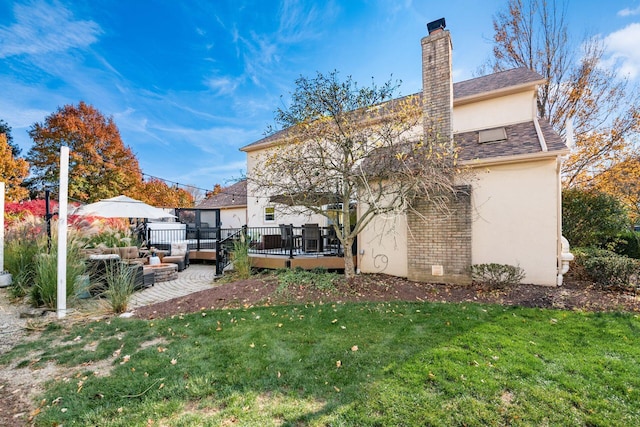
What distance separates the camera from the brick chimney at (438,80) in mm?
7664

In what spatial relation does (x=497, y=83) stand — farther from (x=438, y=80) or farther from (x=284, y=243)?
(x=284, y=243)

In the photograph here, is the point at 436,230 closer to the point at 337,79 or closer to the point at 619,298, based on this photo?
the point at 619,298

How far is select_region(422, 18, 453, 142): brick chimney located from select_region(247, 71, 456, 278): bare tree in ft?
2.27

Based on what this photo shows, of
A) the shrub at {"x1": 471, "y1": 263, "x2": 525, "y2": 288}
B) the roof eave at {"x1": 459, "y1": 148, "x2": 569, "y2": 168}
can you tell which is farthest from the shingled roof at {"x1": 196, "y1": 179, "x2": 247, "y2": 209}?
the shrub at {"x1": 471, "y1": 263, "x2": 525, "y2": 288}

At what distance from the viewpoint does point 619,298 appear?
19.2 ft

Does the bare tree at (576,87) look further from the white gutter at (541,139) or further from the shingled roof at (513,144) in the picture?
the white gutter at (541,139)

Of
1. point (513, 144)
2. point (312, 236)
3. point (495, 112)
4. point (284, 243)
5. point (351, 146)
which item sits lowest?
point (284, 243)

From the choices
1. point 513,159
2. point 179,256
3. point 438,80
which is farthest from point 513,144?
point 179,256

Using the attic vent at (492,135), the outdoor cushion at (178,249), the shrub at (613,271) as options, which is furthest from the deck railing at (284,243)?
the shrub at (613,271)

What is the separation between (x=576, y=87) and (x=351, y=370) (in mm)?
18244

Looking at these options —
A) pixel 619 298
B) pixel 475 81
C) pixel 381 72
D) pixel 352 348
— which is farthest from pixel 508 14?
pixel 352 348

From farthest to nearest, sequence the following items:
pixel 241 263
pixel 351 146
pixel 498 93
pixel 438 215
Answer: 1. pixel 498 93
2. pixel 241 263
3. pixel 438 215
4. pixel 351 146

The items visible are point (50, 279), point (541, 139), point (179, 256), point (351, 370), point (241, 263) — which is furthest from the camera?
point (179, 256)

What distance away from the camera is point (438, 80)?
7922 mm
